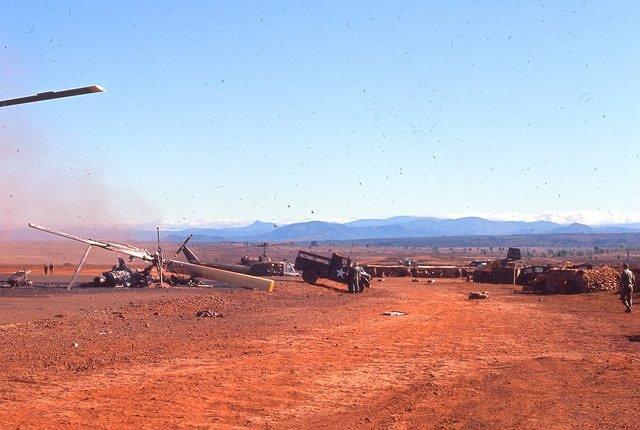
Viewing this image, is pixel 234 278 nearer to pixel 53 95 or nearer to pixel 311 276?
pixel 311 276

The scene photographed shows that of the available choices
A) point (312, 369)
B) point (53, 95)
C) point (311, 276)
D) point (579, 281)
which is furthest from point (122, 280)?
point (53, 95)

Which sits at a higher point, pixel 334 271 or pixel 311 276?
pixel 334 271

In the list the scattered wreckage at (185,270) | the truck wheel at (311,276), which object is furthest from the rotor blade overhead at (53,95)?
the truck wheel at (311,276)

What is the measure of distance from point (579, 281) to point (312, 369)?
3032 centimetres

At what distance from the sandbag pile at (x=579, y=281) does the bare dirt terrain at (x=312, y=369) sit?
46.5ft

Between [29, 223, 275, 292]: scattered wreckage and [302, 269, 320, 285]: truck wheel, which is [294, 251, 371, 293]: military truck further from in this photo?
[29, 223, 275, 292]: scattered wreckage

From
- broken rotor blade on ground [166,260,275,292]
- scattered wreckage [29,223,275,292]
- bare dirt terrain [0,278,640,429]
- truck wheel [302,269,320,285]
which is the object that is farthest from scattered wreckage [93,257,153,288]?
bare dirt terrain [0,278,640,429]

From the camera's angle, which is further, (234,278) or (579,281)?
(579,281)

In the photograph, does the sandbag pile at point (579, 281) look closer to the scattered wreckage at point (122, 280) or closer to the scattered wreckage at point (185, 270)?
the scattered wreckage at point (185, 270)

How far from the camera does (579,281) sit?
40.8 m

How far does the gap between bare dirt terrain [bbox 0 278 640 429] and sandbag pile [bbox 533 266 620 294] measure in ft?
46.5

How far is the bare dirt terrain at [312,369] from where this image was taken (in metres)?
10.6

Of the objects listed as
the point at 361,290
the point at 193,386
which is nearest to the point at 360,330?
the point at 193,386

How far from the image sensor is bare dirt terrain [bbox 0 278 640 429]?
419 inches
